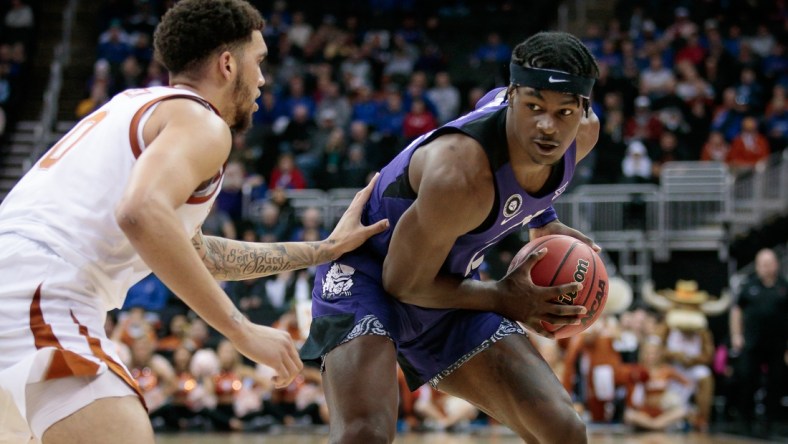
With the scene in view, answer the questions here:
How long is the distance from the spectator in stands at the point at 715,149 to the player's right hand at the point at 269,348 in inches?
495

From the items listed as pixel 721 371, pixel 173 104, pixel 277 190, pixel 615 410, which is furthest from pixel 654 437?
pixel 173 104

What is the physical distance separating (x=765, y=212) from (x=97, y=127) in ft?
41.2

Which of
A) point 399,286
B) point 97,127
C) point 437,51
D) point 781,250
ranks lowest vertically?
point 781,250

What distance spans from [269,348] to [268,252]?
3.70ft

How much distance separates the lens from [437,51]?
18906 mm

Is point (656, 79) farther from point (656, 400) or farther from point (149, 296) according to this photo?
point (149, 296)

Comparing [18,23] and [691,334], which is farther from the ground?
[18,23]

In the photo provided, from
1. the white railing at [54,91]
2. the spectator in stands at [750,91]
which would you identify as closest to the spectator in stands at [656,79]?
the spectator in stands at [750,91]

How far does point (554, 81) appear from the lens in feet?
13.1

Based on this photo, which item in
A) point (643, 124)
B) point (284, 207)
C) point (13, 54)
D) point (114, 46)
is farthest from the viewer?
point (114, 46)

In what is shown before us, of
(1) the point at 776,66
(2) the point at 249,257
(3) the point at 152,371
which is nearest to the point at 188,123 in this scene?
(2) the point at 249,257

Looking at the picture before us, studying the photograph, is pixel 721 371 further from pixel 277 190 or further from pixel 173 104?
pixel 173 104

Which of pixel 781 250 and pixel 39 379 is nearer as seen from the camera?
pixel 39 379

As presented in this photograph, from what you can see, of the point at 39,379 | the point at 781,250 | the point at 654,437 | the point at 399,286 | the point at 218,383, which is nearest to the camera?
the point at 39,379
